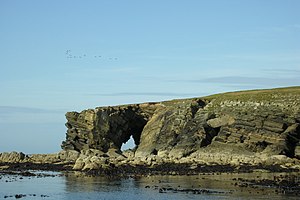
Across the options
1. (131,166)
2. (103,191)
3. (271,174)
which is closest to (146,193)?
(103,191)

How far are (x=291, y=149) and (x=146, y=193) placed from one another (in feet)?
120

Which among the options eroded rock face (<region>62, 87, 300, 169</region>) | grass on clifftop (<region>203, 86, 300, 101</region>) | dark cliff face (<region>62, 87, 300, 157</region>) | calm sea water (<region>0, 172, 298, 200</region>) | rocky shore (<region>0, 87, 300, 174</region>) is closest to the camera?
Result: calm sea water (<region>0, 172, 298, 200</region>)

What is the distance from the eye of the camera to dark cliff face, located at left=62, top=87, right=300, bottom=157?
279 feet

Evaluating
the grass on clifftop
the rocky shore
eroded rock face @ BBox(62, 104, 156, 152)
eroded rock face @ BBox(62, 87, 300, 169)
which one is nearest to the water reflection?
the rocky shore

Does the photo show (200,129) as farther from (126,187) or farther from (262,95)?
(126,187)

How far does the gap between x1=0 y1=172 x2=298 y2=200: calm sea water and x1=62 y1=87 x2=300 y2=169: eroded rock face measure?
39.3 ft

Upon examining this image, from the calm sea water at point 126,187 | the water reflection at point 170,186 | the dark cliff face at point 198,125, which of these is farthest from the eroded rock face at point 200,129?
the water reflection at point 170,186

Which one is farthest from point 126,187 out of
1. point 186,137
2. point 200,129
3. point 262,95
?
point 262,95

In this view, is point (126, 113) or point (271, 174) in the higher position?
point (126, 113)

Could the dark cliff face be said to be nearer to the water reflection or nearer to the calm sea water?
the water reflection

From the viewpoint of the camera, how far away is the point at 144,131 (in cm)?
10381

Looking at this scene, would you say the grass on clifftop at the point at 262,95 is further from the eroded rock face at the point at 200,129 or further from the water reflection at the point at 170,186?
the water reflection at the point at 170,186

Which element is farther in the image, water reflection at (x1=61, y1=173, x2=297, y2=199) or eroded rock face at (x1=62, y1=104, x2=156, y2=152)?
eroded rock face at (x1=62, y1=104, x2=156, y2=152)

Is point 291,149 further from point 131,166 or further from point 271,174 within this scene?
point 131,166
